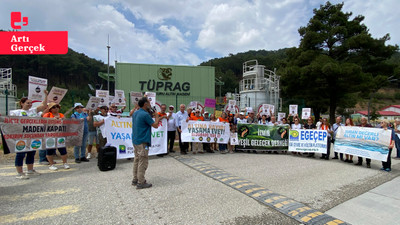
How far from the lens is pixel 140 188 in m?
5.10

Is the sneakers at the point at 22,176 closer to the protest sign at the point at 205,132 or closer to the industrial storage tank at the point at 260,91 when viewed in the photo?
the protest sign at the point at 205,132

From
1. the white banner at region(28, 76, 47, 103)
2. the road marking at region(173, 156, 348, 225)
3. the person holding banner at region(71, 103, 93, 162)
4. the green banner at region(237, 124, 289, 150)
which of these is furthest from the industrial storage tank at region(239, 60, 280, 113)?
the white banner at region(28, 76, 47, 103)

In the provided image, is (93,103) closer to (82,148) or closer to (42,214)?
(82,148)

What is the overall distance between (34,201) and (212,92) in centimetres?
1843

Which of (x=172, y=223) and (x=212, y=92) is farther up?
(x=212, y=92)

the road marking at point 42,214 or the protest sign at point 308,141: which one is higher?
the protest sign at point 308,141

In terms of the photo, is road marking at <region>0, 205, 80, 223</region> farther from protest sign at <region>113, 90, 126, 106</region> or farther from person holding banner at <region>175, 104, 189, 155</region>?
protest sign at <region>113, 90, 126, 106</region>

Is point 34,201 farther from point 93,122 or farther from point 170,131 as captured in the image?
point 170,131

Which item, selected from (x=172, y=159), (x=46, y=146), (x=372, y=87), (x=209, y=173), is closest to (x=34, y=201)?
(x=46, y=146)

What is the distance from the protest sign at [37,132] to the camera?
5863 mm

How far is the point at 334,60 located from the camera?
22188 mm

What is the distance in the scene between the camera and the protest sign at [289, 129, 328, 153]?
929 cm

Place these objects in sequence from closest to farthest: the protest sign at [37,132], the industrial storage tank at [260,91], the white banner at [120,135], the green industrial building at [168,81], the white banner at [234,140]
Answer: the protest sign at [37,132] < the white banner at [120,135] < the white banner at [234,140] < the green industrial building at [168,81] < the industrial storage tank at [260,91]

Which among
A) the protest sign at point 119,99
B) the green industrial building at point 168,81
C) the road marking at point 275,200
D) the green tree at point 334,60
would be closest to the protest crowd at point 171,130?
the protest sign at point 119,99
